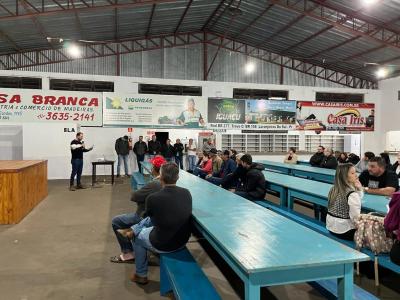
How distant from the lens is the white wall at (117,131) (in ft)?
34.4

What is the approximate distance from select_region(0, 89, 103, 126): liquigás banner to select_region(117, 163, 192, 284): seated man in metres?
9.12

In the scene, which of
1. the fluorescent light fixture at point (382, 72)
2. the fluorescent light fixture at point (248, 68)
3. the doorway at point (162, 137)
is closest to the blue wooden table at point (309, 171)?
the doorway at point (162, 137)

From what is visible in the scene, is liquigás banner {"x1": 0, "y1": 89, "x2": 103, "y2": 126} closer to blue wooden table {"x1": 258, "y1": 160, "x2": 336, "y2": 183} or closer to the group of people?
blue wooden table {"x1": 258, "y1": 160, "x2": 336, "y2": 183}

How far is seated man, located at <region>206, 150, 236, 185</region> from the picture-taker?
618cm

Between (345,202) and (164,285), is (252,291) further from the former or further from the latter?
(345,202)

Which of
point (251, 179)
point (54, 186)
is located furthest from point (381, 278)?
point (54, 186)

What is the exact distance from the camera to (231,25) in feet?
43.1

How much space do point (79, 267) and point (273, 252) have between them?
7.99 ft

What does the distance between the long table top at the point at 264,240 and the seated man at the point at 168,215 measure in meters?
0.15

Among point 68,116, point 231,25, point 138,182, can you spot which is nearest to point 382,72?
point 231,25

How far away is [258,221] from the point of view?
8.45 ft

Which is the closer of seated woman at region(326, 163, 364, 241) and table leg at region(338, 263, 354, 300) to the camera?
table leg at region(338, 263, 354, 300)

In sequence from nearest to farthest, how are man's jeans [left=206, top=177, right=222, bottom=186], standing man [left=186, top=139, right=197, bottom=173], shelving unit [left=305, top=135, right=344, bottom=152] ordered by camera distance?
man's jeans [left=206, top=177, right=222, bottom=186] → standing man [left=186, top=139, right=197, bottom=173] → shelving unit [left=305, top=135, right=344, bottom=152]

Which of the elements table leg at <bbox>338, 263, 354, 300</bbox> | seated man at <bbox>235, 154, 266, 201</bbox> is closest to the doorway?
seated man at <bbox>235, 154, 266, 201</bbox>
